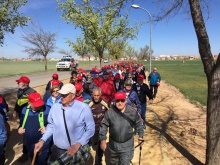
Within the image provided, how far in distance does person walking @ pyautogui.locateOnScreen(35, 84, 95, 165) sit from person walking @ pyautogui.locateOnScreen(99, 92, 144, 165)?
22.3 inches

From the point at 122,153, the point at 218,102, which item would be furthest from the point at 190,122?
the point at 122,153

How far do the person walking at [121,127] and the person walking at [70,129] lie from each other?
1.85 ft

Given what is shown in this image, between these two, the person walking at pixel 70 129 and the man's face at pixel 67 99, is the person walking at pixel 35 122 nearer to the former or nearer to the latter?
the person walking at pixel 70 129

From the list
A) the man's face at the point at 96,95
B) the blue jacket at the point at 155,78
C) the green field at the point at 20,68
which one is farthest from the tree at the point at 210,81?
the green field at the point at 20,68

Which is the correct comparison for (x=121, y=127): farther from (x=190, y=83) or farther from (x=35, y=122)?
(x=190, y=83)

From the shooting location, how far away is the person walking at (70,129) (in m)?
3.07

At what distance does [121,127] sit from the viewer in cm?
363

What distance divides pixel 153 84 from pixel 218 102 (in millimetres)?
7750

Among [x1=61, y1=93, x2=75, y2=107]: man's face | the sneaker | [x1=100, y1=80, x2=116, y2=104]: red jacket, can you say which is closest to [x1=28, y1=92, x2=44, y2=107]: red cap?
[x1=61, y1=93, x2=75, y2=107]: man's face

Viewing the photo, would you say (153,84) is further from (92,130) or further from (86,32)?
(92,130)

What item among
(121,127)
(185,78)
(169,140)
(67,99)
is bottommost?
(185,78)

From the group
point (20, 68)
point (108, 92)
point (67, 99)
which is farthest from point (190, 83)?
point (20, 68)

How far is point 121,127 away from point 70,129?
0.94 meters

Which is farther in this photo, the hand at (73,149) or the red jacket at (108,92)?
the red jacket at (108,92)
